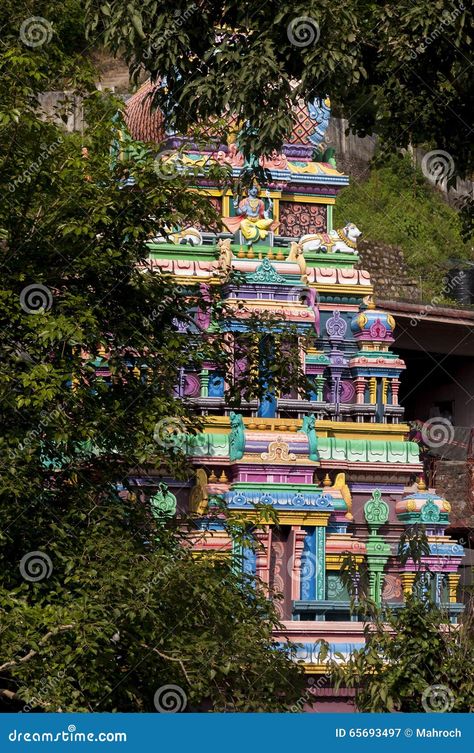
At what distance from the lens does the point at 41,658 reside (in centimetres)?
1278

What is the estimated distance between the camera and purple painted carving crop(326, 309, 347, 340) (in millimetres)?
24984

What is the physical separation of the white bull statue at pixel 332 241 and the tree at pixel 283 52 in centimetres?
1142

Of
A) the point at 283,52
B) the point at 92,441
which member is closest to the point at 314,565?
the point at 92,441

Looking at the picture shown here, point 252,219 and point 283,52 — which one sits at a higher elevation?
point 252,219

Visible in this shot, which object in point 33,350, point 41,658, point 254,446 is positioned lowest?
point 41,658

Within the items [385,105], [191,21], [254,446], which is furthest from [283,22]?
[254,446]

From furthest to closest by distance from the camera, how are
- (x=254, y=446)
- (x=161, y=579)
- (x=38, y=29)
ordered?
(x=254, y=446) → (x=38, y=29) → (x=161, y=579)

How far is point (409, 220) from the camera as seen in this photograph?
41.1 meters

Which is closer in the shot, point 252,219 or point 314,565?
point 314,565

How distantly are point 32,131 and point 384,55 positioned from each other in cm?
324

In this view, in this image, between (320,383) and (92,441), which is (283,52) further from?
(320,383)

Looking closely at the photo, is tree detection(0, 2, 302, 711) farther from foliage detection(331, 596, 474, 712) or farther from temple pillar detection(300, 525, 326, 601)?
temple pillar detection(300, 525, 326, 601)

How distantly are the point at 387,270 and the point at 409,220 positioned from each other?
2.96 metres

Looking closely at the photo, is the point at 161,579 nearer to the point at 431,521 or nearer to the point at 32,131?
the point at 32,131
